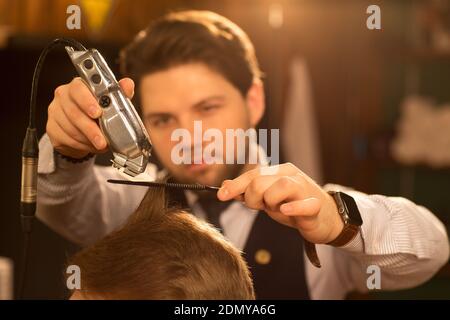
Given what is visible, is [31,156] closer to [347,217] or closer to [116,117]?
[116,117]

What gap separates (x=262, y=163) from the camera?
2.36 feet

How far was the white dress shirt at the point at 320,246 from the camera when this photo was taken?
2.34ft

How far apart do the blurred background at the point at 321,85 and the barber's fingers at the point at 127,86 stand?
5cm

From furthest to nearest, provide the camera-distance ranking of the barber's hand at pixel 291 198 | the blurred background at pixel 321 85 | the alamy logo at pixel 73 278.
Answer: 1. the blurred background at pixel 321 85
2. the alamy logo at pixel 73 278
3. the barber's hand at pixel 291 198

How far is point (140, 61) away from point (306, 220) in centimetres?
32

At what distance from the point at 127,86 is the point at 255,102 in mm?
215

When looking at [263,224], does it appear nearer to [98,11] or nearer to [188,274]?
[188,274]

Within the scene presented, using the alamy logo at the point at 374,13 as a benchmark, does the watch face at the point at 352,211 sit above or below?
below

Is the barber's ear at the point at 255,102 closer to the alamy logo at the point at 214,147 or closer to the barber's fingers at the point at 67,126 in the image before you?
the alamy logo at the point at 214,147

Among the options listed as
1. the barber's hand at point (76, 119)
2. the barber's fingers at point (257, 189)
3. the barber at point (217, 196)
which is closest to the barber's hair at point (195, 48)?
the barber at point (217, 196)

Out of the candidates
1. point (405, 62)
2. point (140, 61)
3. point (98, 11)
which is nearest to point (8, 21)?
point (98, 11)

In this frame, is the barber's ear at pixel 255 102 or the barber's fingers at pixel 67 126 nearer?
the barber's fingers at pixel 67 126

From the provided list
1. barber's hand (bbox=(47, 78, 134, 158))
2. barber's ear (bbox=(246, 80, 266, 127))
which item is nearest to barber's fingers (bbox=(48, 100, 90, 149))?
barber's hand (bbox=(47, 78, 134, 158))

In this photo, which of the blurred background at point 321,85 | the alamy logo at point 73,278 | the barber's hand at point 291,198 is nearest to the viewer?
the barber's hand at point 291,198
